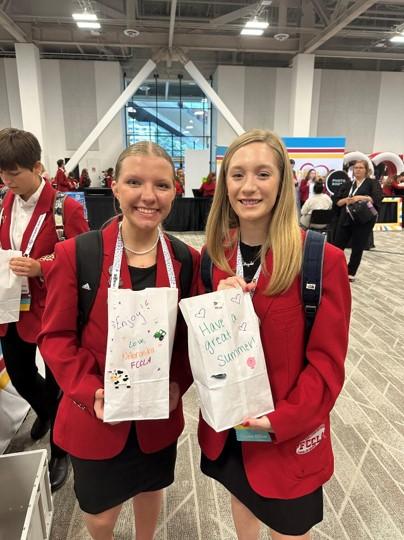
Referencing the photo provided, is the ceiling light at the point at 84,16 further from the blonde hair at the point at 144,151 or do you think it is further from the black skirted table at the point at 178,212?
the blonde hair at the point at 144,151

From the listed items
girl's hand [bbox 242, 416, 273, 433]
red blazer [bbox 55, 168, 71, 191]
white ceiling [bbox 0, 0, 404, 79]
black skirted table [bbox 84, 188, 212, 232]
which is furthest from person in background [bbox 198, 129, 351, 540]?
red blazer [bbox 55, 168, 71, 191]

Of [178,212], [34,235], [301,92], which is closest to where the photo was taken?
[34,235]

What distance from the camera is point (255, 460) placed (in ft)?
3.46

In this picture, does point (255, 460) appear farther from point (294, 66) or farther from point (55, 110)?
point (55, 110)

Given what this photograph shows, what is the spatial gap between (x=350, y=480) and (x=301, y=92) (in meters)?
12.6

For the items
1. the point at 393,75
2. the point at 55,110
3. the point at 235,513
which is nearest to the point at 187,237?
the point at 235,513

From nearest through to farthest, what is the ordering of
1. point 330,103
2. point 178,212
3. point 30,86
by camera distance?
point 178,212, point 30,86, point 330,103

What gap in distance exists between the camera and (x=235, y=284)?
0.94 meters

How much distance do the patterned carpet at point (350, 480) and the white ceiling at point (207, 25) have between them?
30.3ft

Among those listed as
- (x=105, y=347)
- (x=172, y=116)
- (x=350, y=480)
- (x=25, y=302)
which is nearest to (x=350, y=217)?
(x=350, y=480)

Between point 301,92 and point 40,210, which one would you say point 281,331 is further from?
point 301,92

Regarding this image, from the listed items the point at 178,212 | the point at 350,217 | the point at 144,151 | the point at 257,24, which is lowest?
the point at 178,212

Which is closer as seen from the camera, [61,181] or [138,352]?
[138,352]

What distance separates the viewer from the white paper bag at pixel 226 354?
89 cm
